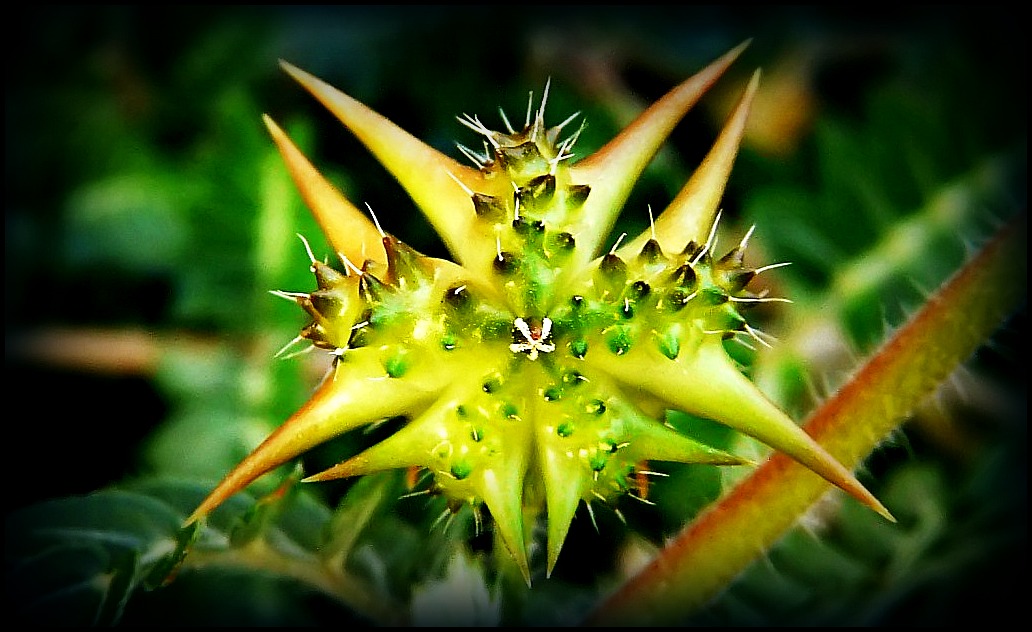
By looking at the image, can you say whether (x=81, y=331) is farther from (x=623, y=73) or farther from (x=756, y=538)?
(x=756, y=538)

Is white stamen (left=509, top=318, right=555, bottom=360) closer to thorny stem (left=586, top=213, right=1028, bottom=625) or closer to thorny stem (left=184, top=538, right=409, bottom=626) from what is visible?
thorny stem (left=586, top=213, right=1028, bottom=625)

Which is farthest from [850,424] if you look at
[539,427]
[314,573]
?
[314,573]

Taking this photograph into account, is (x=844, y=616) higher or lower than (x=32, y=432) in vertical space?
lower

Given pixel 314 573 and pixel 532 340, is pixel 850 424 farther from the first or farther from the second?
pixel 314 573

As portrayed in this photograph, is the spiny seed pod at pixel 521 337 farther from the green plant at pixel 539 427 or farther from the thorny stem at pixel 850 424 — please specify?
the thorny stem at pixel 850 424

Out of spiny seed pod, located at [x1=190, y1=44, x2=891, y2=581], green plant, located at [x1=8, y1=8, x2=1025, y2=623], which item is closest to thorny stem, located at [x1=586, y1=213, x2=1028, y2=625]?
green plant, located at [x1=8, y1=8, x2=1025, y2=623]

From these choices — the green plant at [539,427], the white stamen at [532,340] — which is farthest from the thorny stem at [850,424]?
the white stamen at [532,340]

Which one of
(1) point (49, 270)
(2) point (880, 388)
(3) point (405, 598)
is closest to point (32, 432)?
(1) point (49, 270)

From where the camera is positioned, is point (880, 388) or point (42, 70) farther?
point (42, 70)
